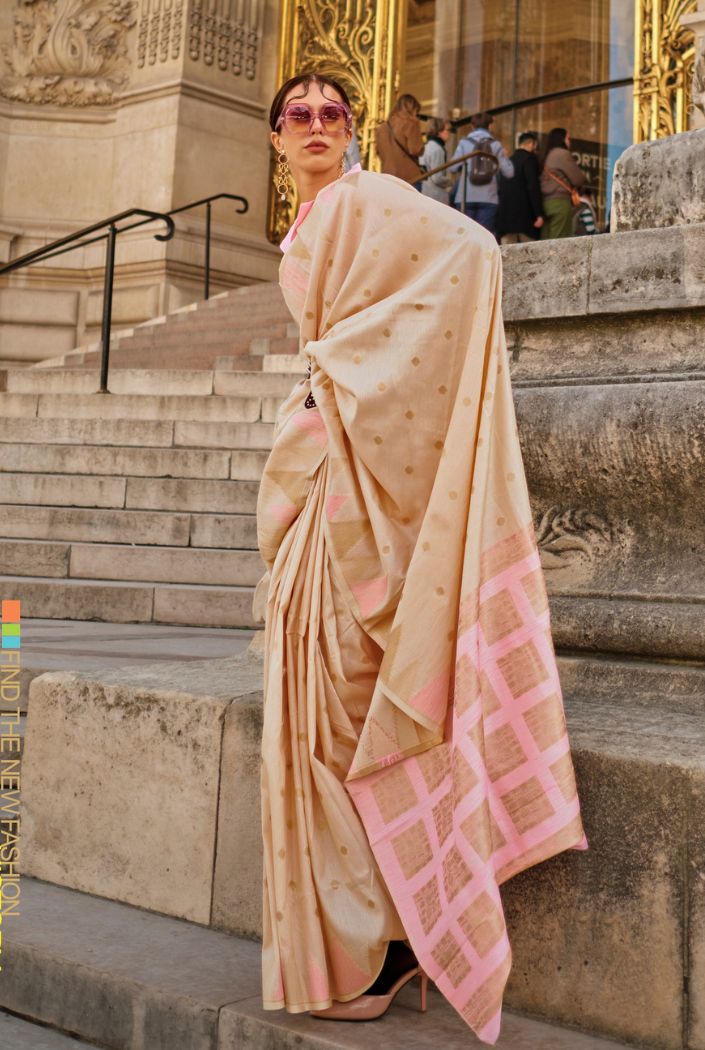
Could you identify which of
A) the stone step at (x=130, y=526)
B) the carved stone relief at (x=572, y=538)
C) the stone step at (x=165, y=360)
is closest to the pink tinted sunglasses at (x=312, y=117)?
the carved stone relief at (x=572, y=538)

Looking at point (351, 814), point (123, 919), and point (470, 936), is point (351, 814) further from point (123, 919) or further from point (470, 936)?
point (123, 919)

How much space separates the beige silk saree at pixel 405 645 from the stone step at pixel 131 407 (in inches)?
231

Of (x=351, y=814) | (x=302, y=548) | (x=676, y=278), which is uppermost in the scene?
(x=676, y=278)

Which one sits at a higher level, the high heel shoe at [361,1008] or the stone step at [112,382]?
the stone step at [112,382]

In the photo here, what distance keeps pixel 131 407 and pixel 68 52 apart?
24.8ft

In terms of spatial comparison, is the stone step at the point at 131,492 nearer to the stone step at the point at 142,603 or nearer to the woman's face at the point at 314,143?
the stone step at the point at 142,603

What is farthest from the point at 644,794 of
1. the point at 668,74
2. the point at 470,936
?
the point at 668,74

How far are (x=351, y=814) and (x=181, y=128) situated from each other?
40.6 feet

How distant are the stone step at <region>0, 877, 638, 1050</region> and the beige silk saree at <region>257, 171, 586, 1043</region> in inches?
4.3

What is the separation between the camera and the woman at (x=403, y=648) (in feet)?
6.81

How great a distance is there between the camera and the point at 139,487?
7031mm

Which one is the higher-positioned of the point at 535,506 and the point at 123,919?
the point at 535,506

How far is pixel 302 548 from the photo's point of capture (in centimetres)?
223

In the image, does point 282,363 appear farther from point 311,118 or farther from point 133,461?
point 311,118
